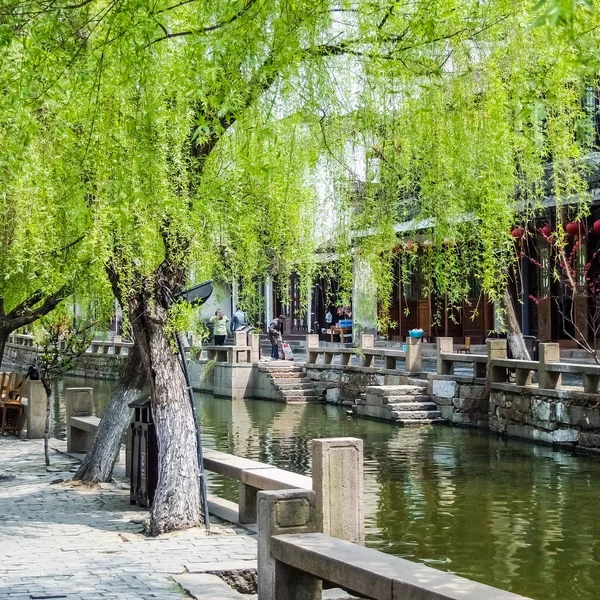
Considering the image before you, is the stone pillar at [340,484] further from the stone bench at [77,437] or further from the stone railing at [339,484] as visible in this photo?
the stone bench at [77,437]

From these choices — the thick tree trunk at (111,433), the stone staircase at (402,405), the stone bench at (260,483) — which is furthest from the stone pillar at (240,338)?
the stone bench at (260,483)

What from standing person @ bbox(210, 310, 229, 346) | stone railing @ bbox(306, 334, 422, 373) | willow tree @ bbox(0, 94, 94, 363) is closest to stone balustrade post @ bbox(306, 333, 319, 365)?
stone railing @ bbox(306, 334, 422, 373)

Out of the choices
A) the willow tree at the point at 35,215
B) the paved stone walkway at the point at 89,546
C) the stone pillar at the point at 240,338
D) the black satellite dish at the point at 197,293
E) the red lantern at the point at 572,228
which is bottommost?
the paved stone walkway at the point at 89,546

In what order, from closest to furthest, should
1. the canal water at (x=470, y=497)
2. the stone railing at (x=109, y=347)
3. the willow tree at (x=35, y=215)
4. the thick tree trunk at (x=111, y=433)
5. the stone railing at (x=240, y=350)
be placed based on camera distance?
the willow tree at (x=35, y=215) → the canal water at (x=470, y=497) → the thick tree trunk at (x=111, y=433) → the stone railing at (x=240, y=350) → the stone railing at (x=109, y=347)

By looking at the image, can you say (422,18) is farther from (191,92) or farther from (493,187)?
(493,187)

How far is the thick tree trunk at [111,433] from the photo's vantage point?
12.6m

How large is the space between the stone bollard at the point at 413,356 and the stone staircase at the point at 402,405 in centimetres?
55

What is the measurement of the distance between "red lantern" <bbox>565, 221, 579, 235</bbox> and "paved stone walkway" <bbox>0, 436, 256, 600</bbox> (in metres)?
14.6

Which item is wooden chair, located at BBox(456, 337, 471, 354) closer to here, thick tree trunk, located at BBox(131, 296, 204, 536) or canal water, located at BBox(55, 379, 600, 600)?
canal water, located at BBox(55, 379, 600, 600)

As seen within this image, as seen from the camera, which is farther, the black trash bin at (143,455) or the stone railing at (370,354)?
the stone railing at (370,354)

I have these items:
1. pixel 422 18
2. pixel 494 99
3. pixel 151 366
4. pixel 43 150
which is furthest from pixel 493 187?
pixel 43 150

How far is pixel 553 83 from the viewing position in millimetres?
10328

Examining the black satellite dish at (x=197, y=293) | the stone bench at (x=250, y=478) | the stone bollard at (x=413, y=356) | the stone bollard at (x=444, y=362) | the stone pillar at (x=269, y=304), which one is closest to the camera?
the stone bench at (x=250, y=478)

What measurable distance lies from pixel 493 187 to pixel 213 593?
4999 mm
